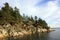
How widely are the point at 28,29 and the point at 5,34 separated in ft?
178

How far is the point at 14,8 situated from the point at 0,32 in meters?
52.6

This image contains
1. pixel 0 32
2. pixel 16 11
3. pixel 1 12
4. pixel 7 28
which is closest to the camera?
pixel 0 32

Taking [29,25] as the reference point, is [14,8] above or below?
above

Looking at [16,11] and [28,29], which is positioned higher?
[16,11]

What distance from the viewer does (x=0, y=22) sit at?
327 ft

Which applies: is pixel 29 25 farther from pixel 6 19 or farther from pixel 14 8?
pixel 6 19

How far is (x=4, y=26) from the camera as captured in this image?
95812mm

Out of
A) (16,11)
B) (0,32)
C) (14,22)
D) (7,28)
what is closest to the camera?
(0,32)

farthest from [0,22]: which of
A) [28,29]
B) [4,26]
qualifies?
[28,29]

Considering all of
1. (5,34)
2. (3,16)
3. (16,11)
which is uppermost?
(16,11)

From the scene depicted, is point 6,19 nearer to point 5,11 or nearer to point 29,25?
point 5,11

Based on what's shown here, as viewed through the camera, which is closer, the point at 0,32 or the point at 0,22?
the point at 0,32

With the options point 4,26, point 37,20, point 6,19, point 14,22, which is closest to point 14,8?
point 14,22

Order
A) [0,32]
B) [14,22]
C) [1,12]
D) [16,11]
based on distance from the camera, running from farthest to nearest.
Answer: [16,11] < [14,22] < [1,12] < [0,32]
